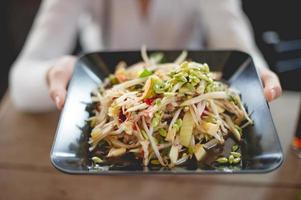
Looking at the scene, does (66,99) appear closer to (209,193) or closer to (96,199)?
(96,199)

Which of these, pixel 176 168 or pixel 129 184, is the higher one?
pixel 176 168

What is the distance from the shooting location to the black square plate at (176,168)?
2.40ft

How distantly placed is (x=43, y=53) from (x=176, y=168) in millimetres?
876

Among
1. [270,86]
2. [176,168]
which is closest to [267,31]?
[270,86]

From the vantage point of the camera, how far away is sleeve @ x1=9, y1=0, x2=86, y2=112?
4.43 feet

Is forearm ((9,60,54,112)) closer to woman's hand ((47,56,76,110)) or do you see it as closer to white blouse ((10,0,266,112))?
white blouse ((10,0,266,112))

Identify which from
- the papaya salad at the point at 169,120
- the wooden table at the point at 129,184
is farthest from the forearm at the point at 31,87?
the papaya salad at the point at 169,120

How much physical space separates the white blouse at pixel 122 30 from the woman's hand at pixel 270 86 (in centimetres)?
36

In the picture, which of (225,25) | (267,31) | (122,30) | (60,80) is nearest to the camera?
(60,80)

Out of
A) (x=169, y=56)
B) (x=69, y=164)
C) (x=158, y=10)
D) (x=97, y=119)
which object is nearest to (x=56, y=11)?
(x=158, y=10)

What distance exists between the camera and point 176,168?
74cm

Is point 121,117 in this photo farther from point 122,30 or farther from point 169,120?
point 122,30

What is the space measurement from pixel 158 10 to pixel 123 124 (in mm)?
875

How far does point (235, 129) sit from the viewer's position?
838mm
